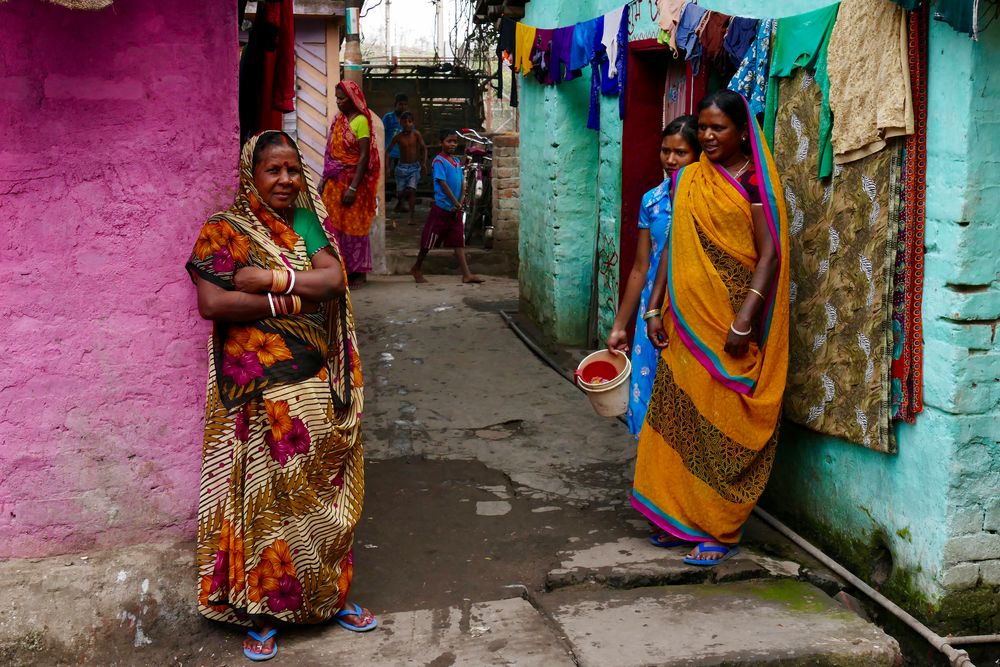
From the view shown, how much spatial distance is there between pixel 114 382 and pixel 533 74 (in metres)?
5.84

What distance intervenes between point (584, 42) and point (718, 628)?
473 centimetres

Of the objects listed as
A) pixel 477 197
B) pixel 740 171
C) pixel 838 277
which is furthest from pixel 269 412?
pixel 477 197

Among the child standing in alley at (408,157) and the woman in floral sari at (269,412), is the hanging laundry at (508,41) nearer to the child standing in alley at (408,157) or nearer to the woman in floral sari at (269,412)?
the woman in floral sari at (269,412)

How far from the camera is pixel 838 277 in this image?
404 cm

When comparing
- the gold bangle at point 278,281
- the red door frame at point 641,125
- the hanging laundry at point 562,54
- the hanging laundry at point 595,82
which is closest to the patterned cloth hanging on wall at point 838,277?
the gold bangle at point 278,281

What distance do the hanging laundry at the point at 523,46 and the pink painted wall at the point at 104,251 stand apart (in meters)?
5.32

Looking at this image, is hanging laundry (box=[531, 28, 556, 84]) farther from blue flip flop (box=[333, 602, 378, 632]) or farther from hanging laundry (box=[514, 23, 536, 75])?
blue flip flop (box=[333, 602, 378, 632])

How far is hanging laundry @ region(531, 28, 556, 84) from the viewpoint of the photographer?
816cm

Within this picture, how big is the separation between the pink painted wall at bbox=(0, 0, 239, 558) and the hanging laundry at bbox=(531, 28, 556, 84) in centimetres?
483

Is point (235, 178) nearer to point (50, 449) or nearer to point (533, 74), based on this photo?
point (50, 449)

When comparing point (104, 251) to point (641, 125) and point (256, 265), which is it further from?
point (641, 125)

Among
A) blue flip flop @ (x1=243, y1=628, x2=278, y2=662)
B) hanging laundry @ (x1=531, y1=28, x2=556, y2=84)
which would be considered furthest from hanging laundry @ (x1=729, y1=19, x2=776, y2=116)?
hanging laundry @ (x1=531, y1=28, x2=556, y2=84)

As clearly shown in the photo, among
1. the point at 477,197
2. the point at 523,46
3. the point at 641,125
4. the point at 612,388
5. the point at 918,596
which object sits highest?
the point at 523,46

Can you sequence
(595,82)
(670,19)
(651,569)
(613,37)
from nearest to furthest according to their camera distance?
(651,569), (670,19), (613,37), (595,82)
